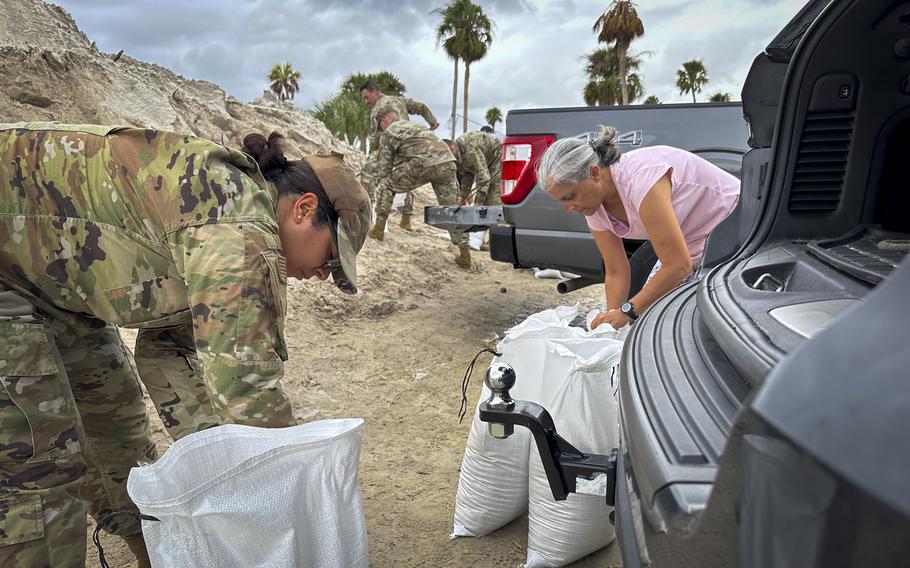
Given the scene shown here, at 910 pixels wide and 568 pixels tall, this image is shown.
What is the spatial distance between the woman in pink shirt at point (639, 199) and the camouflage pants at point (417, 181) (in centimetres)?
409

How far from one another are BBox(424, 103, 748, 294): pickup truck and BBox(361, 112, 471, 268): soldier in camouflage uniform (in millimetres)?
2823

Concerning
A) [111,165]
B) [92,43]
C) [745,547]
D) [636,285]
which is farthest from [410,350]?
[92,43]

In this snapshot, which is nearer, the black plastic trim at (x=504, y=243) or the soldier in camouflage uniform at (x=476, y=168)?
the black plastic trim at (x=504, y=243)

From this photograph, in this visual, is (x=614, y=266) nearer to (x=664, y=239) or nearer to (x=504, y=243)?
(x=664, y=239)

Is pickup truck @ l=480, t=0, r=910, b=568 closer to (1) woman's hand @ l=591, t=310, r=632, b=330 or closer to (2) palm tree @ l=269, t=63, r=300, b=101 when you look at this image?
(1) woman's hand @ l=591, t=310, r=632, b=330

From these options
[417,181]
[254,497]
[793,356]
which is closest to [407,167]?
[417,181]

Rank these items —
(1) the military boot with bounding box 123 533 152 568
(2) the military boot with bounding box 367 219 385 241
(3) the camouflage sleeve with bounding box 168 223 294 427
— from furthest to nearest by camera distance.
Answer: (2) the military boot with bounding box 367 219 385 241 → (1) the military boot with bounding box 123 533 152 568 → (3) the camouflage sleeve with bounding box 168 223 294 427

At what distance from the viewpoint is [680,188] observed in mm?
2473

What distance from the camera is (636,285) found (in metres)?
3.15

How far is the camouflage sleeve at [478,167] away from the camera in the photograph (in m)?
7.97

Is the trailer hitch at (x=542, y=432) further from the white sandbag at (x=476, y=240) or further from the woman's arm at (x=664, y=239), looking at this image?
the white sandbag at (x=476, y=240)

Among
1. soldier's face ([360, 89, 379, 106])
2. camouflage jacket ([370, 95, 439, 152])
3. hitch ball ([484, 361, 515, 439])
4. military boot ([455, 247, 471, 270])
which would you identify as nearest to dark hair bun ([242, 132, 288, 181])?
hitch ball ([484, 361, 515, 439])

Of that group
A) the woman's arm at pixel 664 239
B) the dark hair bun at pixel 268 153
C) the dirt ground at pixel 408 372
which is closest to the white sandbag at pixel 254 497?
the dark hair bun at pixel 268 153

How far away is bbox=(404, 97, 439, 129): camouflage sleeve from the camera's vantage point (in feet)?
25.6
